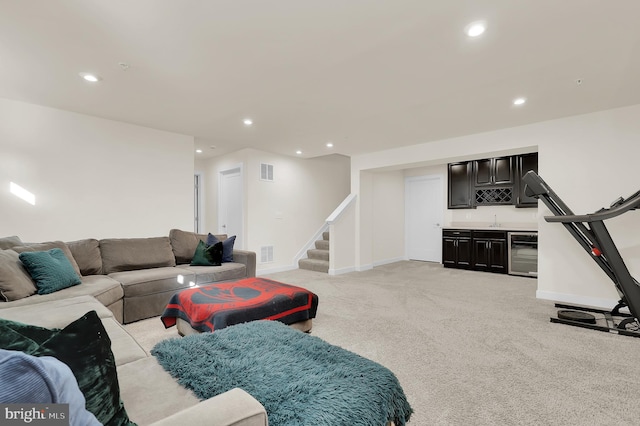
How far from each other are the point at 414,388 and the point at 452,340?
37.6 inches

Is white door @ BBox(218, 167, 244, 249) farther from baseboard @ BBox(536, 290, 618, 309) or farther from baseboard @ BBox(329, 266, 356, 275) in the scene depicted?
baseboard @ BBox(536, 290, 618, 309)

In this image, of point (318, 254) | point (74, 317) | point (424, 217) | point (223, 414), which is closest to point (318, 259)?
point (318, 254)

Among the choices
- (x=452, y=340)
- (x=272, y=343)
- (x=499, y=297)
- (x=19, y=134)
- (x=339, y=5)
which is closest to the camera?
(x=272, y=343)

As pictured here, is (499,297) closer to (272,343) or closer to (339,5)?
(272,343)

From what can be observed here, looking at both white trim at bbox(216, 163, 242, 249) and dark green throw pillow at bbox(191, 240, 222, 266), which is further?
white trim at bbox(216, 163, 242, 249)

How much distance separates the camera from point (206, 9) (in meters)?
1.94

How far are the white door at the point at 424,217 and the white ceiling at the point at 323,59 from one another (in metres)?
3.17

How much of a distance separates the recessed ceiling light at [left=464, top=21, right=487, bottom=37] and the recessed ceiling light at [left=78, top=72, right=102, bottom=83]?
327 centimetres

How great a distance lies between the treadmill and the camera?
2816mm

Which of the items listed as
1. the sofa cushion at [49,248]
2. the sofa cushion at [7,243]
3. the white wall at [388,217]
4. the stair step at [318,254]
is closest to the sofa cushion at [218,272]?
the sofa cushion at [49,248]

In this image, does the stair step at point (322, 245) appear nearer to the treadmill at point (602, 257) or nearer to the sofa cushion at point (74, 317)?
the treadmill at point (602, 257)

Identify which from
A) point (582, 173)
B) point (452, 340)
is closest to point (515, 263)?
point (582, 173)

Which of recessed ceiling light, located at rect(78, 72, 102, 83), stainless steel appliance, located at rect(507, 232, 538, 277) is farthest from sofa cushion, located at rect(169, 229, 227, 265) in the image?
stainless steel appliance, located at rect(507, 232, 538, 277)

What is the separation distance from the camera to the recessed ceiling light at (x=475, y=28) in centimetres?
207
